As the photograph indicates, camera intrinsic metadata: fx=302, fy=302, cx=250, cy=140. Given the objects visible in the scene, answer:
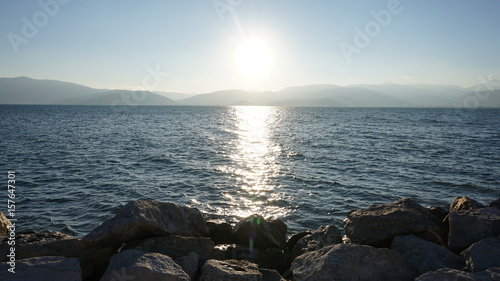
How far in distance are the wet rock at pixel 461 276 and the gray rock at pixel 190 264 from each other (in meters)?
5.65

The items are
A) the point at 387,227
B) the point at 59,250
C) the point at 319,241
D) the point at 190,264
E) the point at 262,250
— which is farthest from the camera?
the point at 262,250

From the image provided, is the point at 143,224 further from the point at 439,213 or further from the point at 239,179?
the point at 239,179

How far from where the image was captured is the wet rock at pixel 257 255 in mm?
10688

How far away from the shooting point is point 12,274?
6.76m

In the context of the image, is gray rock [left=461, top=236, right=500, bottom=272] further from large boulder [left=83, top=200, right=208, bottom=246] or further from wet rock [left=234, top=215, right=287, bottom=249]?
large boulder [left=83, top=200, right=208, bottom=246]

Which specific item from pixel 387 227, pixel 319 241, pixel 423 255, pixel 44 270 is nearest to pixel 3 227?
pixel 44 270

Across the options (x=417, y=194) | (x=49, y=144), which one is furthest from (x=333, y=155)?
(x=49, y=144)

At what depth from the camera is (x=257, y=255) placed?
11.1m

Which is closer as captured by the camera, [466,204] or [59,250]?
[59,250]

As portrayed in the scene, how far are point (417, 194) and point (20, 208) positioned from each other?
978 inches

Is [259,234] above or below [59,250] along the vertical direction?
below

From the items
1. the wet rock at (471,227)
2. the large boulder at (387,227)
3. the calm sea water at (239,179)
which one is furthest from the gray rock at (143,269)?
the calm sea water at (239,179)

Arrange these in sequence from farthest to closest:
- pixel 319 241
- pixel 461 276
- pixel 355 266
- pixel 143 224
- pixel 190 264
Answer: pixel 319 241 → pixel 143 224 → pixel 190 264 → pixel 355 266 → pixel 461 276

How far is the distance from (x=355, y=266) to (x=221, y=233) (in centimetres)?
615
